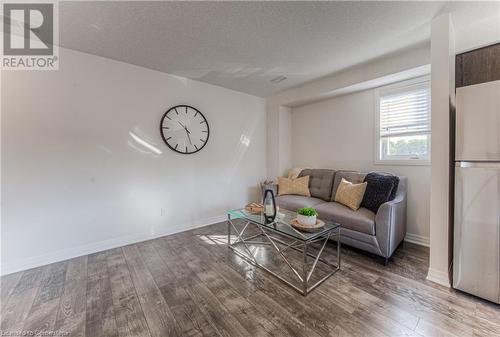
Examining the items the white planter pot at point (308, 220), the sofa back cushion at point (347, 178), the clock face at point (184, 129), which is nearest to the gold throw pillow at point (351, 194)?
the sofa back cushion at point (347, 178)

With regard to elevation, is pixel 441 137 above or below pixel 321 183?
above

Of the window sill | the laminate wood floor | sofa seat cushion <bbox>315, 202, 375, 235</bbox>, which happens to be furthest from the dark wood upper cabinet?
the laminate wood floor

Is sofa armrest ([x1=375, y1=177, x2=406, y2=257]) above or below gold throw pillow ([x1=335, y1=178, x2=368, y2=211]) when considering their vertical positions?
below

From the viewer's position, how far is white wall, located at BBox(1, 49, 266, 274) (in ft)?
7.02

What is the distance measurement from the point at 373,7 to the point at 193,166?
9.73 ft

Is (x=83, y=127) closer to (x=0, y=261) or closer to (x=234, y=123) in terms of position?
(x=0, y=261)

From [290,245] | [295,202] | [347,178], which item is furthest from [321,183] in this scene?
[290,245]

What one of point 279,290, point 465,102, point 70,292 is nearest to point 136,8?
point 70,292

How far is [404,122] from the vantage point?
2.83 meters

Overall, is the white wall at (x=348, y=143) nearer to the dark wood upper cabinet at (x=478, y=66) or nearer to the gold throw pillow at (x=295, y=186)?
the gold throw pillow at (x=295, y=186)

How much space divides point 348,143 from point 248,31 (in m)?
2.41

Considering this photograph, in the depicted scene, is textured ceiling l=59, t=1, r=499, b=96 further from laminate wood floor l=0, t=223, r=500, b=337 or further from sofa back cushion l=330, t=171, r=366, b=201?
laminate wood floor l=0, t=223, r=500, b=337

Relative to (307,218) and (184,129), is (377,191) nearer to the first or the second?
(307,218)

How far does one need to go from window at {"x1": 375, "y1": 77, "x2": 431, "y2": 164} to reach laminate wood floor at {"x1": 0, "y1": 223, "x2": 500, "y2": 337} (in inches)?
54.1
